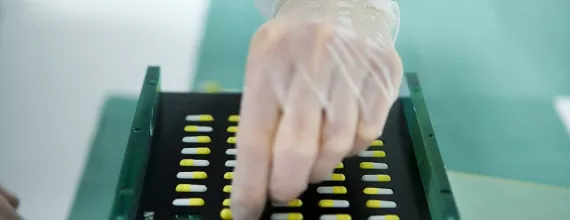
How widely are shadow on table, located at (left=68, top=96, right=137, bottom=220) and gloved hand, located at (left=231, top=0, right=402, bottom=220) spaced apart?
0.27m

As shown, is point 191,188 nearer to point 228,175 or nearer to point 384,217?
point 228,175

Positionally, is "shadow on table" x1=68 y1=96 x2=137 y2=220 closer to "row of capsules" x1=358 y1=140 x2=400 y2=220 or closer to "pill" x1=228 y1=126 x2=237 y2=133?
"pill" x1=228 y1=126 x2=237 y2=133

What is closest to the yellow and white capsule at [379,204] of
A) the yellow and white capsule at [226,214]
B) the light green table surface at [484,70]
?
the yellow and white capsule at [226,214]

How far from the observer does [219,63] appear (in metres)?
0.88

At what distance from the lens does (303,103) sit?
0.42 metres

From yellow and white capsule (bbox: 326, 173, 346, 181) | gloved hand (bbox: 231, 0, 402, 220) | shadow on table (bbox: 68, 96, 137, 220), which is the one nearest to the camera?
gloved hand (bbox: 231, 0, 402, 220)

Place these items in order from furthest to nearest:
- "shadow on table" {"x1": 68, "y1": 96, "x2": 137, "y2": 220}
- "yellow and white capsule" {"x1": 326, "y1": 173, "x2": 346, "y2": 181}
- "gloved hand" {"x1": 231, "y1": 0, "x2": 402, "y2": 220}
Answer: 1. "shadow on table" {"x1": 68, "y1": 96, "x2": 137, "y2": 220}
2. "yellow and white capsule" {"x1": 326, "y1": 173, "x2": 346, "y2": 181}
3. "gloved hand" {"x1": 231, "y1": 0, "x2": 402, "y2": 220}

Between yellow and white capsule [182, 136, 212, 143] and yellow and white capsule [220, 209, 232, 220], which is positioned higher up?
yellow and white capsule [182, 136, 212, 143]

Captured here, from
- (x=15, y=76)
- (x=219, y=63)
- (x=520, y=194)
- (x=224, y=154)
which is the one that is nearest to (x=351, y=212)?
(x=224, y=154)

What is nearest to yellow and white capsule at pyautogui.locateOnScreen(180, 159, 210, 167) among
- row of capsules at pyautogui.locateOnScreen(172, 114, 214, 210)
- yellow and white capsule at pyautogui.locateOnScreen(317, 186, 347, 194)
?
row of capsules at pyautogui.locateOnScreen(172, 114, 214, 210)

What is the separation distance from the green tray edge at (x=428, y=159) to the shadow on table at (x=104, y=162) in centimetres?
33

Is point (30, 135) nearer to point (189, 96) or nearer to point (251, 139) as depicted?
point (189, 96)

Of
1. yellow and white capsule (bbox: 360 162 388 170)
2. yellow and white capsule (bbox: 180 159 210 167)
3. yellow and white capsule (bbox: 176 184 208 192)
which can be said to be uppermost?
yellow and white capsule (bbox: 180 159 210 167)

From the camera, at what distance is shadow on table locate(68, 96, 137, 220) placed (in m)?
0.67
